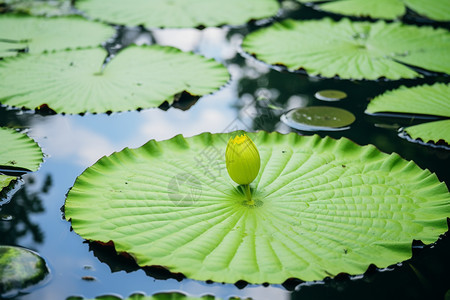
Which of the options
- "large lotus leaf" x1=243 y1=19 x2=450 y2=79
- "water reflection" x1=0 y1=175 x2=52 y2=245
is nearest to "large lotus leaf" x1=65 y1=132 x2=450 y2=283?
"water reflection" x1=0 y1=175 x2=52 y2=245

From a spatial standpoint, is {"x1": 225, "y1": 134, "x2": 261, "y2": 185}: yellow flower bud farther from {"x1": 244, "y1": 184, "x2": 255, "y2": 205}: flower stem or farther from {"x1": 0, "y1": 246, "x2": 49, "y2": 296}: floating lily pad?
{"x1": 0, "y1": 246, "x2": 49, "y2": 296}: floating lily pad

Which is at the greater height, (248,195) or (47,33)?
(47,33)

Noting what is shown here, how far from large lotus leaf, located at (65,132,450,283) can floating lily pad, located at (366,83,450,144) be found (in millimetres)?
466

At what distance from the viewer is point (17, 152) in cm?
238

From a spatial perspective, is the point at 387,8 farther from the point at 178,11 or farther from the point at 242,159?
the point at 242,159

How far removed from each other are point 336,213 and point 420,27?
2.56 metres

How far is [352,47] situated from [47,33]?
229 centimetres

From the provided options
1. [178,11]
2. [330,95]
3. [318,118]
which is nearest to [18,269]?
[318,118]

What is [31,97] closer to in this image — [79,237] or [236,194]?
[79,237]

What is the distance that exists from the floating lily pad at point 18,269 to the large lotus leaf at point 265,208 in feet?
0.60

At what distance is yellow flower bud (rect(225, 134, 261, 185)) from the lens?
6.33 feet

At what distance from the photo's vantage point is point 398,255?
1.76 meters

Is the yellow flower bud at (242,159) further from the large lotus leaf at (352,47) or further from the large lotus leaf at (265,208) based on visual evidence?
the large lotus leaf at (352,47)

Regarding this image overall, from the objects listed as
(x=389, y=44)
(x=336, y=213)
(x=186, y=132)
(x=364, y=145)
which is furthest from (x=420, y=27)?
(x=336, y=213)
